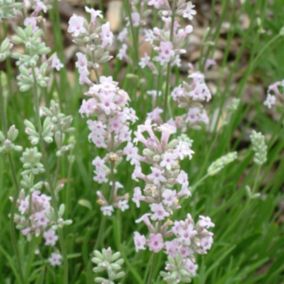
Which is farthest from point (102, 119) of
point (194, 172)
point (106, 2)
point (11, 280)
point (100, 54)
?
point (106, 2)

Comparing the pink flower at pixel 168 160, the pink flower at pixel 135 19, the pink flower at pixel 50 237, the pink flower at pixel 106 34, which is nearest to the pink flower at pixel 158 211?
the pink flower at pixel 168 160

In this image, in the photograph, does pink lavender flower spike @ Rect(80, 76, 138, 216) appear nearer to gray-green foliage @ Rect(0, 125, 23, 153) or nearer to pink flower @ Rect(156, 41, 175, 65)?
gray-green foliage @ Rect(0, 125, 23, 153)

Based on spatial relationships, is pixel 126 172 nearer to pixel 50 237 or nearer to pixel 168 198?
pixel 50 237

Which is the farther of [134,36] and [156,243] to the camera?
[134,36]

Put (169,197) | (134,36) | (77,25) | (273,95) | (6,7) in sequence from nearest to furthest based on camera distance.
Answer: (6,7)
(169,197)
(77,25)
(134,36)
(273,95)

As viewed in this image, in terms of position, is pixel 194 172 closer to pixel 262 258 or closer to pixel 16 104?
pixel 262 258

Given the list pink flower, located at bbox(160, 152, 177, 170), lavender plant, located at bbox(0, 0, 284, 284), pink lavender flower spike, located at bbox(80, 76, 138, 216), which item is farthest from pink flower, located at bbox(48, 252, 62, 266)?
pink flower, located at bbox(160, 152, 177, 170)

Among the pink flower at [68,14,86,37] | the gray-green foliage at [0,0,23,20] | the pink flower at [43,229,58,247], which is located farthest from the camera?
the pink flower at [43,229,58,247]

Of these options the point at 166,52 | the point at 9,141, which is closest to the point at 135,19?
the point at 166,52
